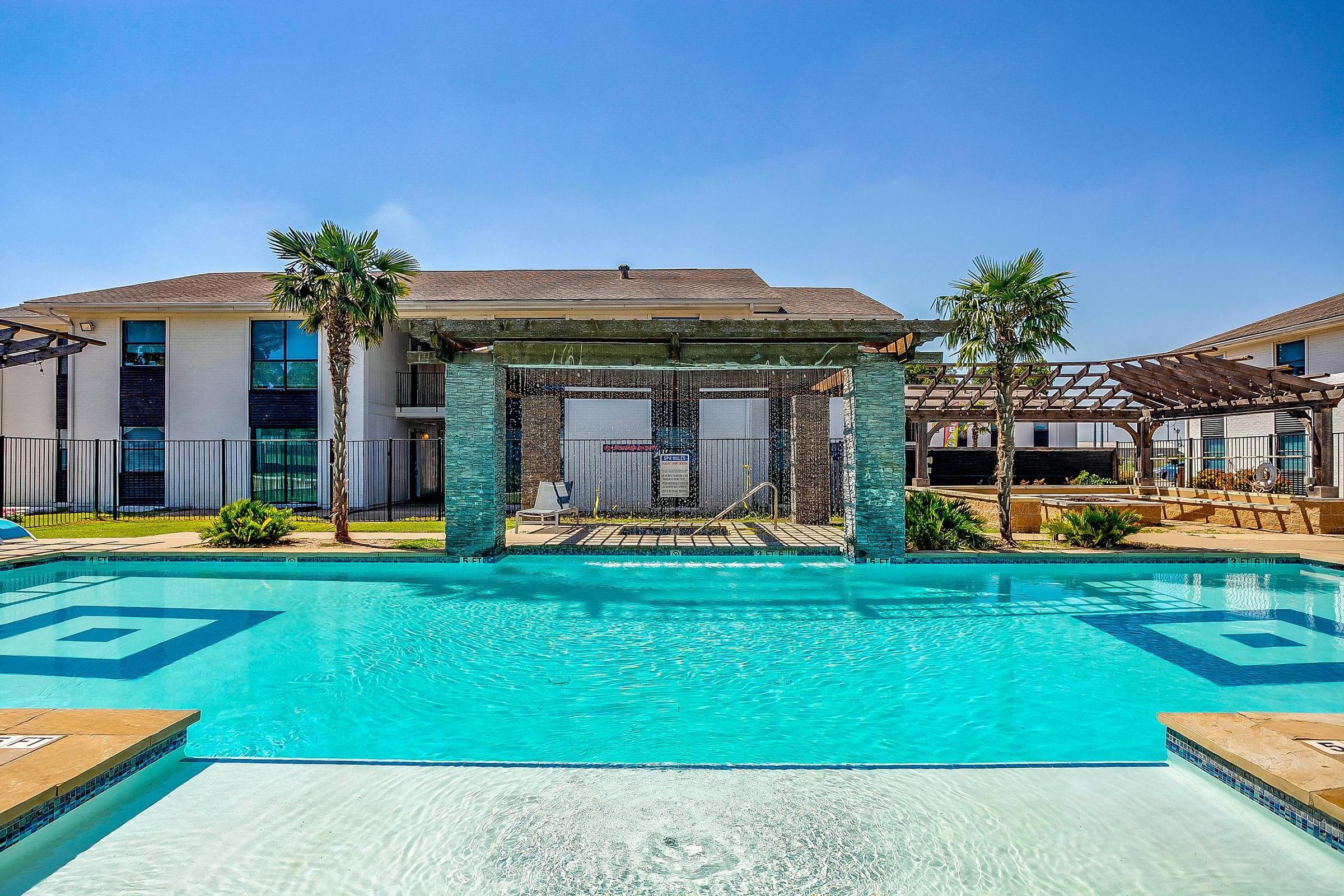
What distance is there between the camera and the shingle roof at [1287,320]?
1900 centimetres

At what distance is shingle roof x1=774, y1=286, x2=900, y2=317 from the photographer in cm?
1966

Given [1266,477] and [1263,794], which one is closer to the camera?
[1263,794]

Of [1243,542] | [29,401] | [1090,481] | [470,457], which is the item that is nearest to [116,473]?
[29,401]

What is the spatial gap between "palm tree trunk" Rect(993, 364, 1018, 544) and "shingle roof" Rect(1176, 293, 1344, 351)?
526 inches

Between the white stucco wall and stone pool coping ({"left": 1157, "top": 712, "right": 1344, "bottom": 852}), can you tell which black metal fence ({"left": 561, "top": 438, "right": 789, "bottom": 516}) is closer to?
stone pool coping ({"left": 1157, "top": 712, "right": 1344, "bottom": 852})

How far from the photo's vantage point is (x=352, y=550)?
1143 cm

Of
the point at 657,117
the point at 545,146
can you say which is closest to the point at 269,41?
the point at 545,146

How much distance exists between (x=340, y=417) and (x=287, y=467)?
8.34m

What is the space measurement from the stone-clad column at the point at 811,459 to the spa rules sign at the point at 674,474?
3233mm

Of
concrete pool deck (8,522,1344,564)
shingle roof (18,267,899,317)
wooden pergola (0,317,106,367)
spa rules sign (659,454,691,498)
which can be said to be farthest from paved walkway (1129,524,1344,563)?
wooden pergola (0,317,106,367)

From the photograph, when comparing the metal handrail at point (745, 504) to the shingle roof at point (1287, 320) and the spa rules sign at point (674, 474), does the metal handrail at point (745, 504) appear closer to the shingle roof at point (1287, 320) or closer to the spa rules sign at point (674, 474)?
the spa rules sign at point (674, 474)

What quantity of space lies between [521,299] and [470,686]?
14.1 meters

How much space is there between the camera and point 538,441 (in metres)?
17.8

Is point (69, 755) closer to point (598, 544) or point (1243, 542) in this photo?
point (598, 544)
